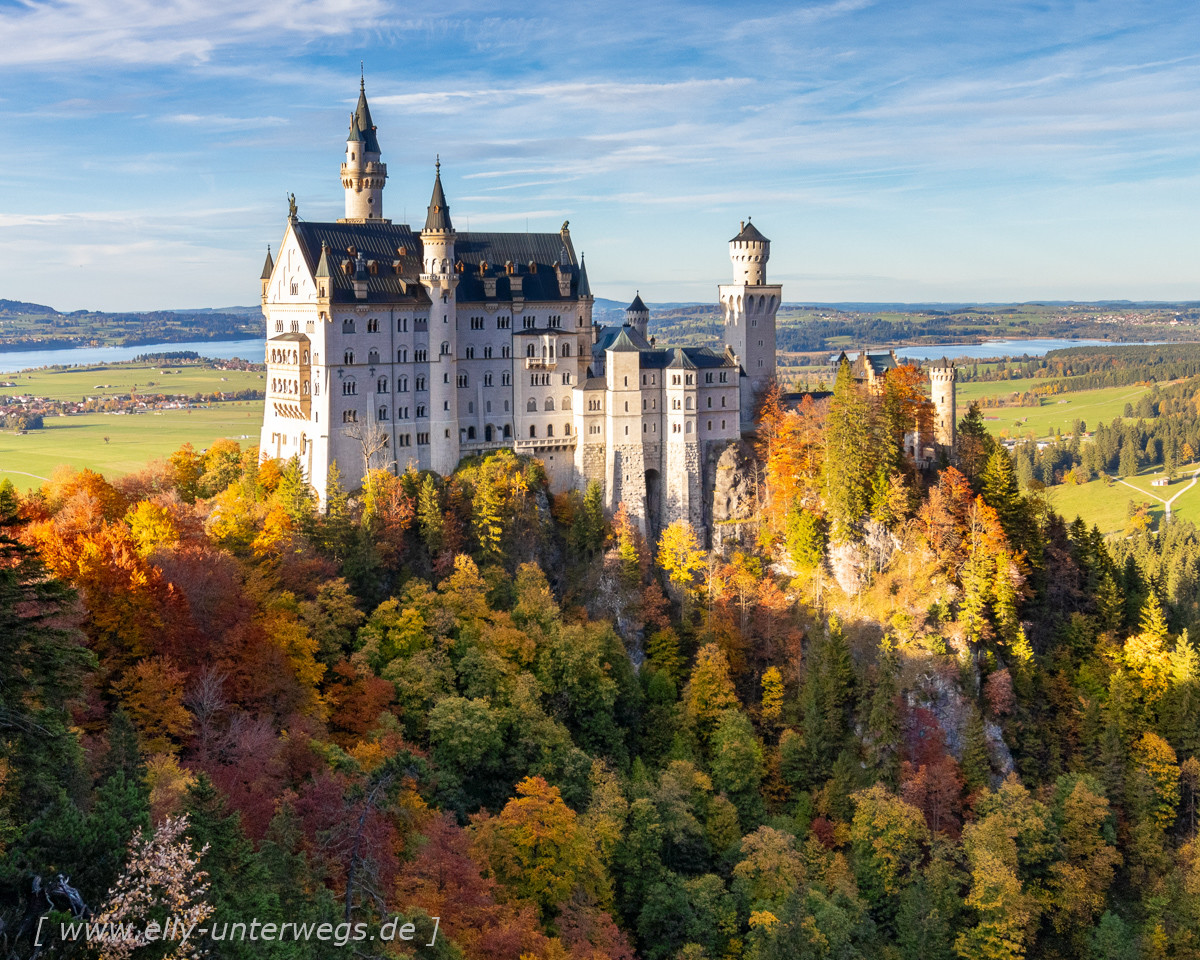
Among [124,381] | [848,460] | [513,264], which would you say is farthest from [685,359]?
[124,381]

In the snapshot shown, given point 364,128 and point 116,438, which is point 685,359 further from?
point 116,438

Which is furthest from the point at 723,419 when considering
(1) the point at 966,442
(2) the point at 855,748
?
(2) the point at 855,748

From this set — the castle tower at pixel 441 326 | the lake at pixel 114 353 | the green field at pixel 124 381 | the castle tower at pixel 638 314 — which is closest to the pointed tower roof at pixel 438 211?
the castle tower at pixel 441 326

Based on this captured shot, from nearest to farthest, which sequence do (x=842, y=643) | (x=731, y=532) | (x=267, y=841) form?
(x=267, y=841), (x=842, y=643), (x=731, y=532)

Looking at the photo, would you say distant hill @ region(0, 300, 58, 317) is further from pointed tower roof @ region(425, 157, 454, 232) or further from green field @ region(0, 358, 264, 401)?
pointed tower roof @ region(425, 157, 454, 232)

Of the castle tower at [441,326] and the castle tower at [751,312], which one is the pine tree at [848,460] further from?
the castle tower at [441,326]

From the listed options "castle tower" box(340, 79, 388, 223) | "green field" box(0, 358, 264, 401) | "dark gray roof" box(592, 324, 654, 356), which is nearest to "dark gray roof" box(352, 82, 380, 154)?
"castle tower" box(340, 79, 388, 223)

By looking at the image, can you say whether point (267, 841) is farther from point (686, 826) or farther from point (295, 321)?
point (295, 321)
